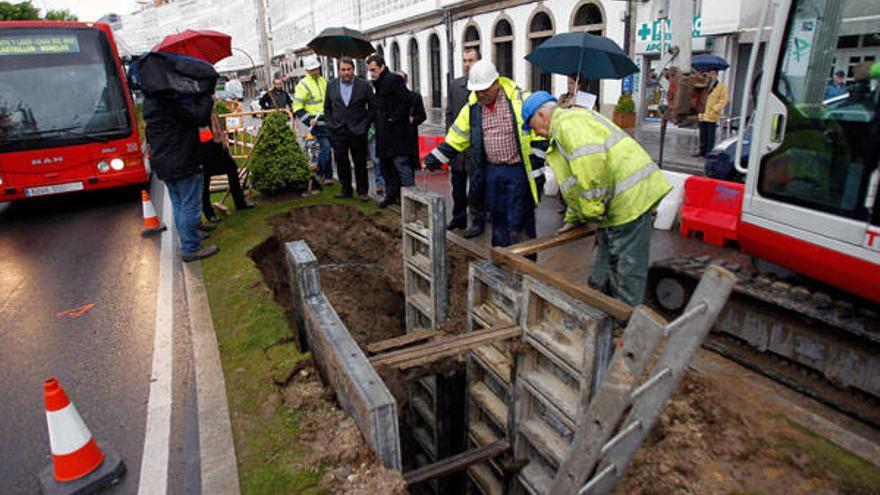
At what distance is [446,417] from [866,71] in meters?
4.15

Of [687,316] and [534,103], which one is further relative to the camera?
[534,103]

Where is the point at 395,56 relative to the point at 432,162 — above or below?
above

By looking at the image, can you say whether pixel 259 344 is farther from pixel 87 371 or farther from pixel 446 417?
pixel 446 417

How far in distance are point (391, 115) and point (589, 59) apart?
2.81m

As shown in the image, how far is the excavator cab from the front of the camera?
3.61 metres

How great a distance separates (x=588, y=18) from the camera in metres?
18.2

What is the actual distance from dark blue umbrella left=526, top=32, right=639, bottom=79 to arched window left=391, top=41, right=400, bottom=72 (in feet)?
82.9

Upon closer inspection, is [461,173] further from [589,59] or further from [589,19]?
[589,19]

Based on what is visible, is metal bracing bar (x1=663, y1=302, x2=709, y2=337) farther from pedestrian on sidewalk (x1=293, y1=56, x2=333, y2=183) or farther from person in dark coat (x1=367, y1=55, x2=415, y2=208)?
pedestrian on sidewalk (x1=293, y1=56, x2=333, y2=183)

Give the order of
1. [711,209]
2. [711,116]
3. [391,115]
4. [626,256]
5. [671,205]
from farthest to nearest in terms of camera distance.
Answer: [711,116]
[391,115]
[671,205]
[711,209]
[626,256]

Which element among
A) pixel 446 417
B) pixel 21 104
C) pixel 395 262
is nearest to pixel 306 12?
pixel 21 104

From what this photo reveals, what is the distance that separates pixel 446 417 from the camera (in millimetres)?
5375

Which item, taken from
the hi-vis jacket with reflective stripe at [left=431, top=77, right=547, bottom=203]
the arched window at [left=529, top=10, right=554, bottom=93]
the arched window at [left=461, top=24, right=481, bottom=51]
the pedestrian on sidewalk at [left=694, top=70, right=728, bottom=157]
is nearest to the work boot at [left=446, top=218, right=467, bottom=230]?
the hi-vis jacket with reflective stripe at [left=431, top=77, right=547, bottom=203]

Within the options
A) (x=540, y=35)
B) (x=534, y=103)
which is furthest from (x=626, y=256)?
(x=540, y=35)
